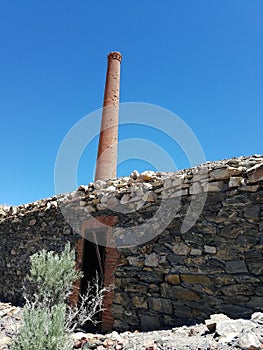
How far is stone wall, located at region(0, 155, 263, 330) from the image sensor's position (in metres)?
4.37

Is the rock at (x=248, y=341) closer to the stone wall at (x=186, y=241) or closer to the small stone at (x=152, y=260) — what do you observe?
the stone wall at (x=186, y=241)

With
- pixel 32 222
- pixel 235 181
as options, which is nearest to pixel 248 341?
pixel 235 181

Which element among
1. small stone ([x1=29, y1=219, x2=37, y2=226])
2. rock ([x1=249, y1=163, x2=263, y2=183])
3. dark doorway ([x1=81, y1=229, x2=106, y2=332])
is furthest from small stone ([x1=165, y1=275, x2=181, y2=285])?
small stone ([x1=29, y1=219, x2=37, y2=226])

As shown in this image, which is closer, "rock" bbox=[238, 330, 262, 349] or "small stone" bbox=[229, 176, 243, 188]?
"rock" bbox=[238, 330, 262, 349]

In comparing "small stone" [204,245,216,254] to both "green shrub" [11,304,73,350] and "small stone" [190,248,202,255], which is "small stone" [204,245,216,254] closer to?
"small stone" [190,248,202,255]

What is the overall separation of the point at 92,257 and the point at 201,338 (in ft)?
14.0

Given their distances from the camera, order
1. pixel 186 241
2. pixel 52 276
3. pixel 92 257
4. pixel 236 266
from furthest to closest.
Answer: pixel 92 257
pixel 52 276
pixel 186 241
pixel 236 266

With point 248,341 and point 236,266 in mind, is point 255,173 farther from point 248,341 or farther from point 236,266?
point 248,341

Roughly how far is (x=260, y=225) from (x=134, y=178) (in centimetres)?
270

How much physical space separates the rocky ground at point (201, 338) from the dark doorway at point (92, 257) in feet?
4.88

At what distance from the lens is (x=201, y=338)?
3.53 m

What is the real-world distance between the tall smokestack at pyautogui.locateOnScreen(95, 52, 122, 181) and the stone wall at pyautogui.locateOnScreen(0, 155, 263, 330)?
25.9 ft

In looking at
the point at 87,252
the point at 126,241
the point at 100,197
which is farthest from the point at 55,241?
the point at 126,241

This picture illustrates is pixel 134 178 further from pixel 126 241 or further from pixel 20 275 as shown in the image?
pixel 20 275
